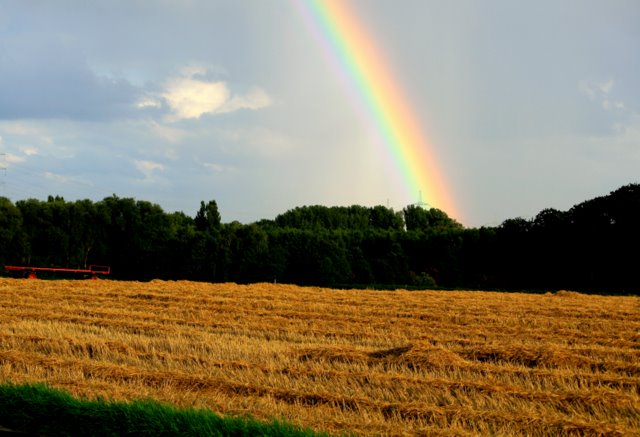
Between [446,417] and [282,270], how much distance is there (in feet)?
190

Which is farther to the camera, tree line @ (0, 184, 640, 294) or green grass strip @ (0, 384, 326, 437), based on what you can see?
tree line @ (0, 184, 640, 294)

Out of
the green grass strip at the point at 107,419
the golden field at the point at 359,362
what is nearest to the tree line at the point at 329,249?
the golden field at the point at 359,362

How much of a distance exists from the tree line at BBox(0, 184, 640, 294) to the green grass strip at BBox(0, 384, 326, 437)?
173 feet

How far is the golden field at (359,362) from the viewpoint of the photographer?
811 cm

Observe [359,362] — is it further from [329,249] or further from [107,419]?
[329,249]

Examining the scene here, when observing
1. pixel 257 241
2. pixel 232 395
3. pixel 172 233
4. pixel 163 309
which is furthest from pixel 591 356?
pixel 172 233

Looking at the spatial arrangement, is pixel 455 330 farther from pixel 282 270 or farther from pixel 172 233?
pixel 172 233

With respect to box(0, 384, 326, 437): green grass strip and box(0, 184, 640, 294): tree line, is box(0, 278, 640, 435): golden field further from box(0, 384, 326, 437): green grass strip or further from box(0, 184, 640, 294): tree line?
box(0, 184, 640, 294): tree line

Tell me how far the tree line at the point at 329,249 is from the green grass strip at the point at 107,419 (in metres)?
52.8

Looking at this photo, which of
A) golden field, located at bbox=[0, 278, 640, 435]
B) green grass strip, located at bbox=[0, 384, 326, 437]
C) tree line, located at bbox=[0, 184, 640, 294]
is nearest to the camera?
green grass strip, located at bbox=[0, 384, 326, 437]

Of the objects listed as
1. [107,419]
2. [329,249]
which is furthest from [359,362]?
[329,249]

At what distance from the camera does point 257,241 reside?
6644cm

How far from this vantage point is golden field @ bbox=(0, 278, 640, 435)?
8.11m

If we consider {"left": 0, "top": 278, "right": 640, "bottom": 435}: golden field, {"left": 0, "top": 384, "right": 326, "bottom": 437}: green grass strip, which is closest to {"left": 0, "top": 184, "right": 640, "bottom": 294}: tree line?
{"left": 0, "top": 278, "right": 640, "bottom": 435}: golden field
